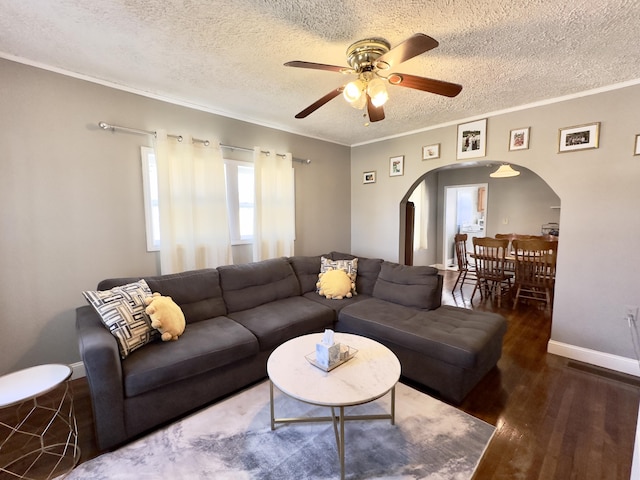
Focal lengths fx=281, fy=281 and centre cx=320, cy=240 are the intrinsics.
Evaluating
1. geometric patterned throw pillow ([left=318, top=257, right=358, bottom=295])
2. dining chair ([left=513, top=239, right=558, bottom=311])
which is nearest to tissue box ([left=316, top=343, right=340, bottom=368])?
geometric patterned throw pillow ([left=318, top=257, right=358, bottom=295])

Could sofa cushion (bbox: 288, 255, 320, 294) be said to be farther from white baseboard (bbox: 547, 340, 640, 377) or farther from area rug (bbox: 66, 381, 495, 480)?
white baseboard (bbox: 547, 340, 640, 377)

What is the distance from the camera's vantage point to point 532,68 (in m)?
2.13

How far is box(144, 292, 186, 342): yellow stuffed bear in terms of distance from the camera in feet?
6.47

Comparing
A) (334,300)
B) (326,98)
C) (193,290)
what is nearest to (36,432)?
(193,290)

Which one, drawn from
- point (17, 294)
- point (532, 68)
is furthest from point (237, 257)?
point (532, 68)

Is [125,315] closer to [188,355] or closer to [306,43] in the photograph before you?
[188,355]

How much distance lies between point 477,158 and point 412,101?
1.08 meters

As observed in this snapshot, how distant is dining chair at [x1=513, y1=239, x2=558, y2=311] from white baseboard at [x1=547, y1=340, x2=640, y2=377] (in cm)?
123

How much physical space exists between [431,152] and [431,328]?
91.1 inches

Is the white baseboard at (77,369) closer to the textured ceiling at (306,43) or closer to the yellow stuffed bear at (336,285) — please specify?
the yellow stuffed bear at (336,285)

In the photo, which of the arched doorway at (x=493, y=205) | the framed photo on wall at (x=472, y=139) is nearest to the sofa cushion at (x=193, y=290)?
the framed photo on wall at (x=472, y=139)

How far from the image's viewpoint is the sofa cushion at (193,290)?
7.72 feet

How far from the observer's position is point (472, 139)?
3.21 metres

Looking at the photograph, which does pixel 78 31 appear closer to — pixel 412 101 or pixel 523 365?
pixel 412 101
